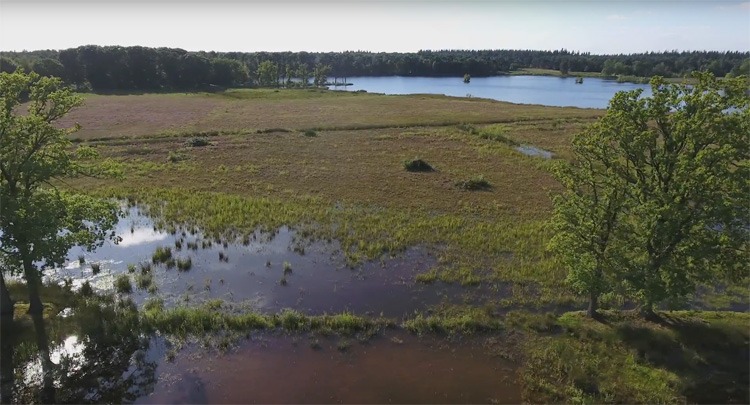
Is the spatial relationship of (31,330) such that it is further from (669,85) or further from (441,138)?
(441,138)

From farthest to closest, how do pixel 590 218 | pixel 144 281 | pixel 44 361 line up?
pixel 144 281 → pixel 590 218 → pixel 44 361

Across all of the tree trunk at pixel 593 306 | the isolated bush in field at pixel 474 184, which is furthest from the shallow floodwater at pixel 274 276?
the isolated bush in field at pixel 474 184

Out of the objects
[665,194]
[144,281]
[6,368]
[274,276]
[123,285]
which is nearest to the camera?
[6,368]

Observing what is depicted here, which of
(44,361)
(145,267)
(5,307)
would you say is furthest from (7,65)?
(44,361)

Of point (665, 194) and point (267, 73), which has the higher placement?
point (267, 73)

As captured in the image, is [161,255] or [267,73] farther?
[267,73]

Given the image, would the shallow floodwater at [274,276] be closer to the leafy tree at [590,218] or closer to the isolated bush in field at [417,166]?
the leafy tree at [590,218]

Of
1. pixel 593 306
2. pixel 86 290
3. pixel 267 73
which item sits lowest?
pixel 86 290

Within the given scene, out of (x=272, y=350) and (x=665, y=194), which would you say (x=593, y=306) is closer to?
(x=665, y=194)

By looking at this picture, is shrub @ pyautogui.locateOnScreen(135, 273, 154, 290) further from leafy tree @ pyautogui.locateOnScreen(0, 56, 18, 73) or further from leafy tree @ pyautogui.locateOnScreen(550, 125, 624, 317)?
leafy tree @ pyautogui.locateOnScreen(0, 56, 18, 73)
